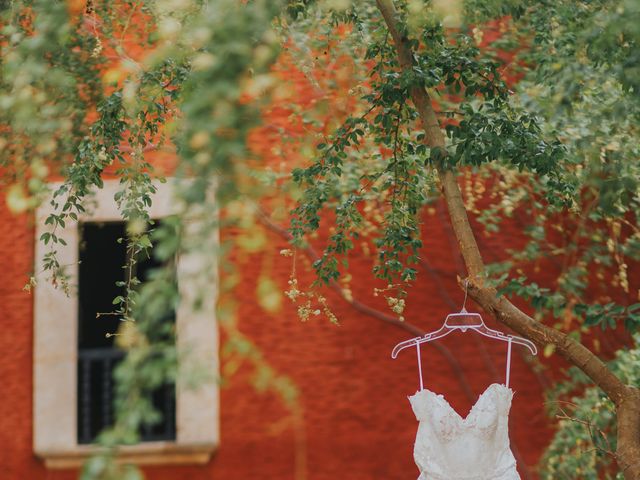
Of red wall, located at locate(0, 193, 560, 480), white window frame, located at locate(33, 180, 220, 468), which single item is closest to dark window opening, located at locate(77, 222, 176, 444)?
white window frame, located at locate(33, 180, 220, 468)

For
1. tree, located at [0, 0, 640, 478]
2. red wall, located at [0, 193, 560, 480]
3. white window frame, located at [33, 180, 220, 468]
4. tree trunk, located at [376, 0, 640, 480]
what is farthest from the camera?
red wall, located at [0, 193, 560, 480]

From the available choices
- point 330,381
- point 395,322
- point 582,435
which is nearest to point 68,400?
point 330,381

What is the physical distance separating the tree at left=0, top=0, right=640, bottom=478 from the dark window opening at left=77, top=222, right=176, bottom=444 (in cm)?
75

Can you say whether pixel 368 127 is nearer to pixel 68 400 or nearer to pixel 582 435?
pixel 582 435

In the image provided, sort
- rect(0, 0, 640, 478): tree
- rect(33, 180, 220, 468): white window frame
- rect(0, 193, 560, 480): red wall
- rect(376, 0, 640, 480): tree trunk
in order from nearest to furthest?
rect(0, 0, 640, 478): tree, rect(376, 0, 640, 480): tree trunk, rect(33, 180, 220, 468): white window frame, rect(0, 193, 560, 480): red wall

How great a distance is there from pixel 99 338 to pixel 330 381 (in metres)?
1.76

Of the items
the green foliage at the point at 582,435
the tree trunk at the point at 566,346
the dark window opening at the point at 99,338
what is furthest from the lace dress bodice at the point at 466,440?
the dark window opening at the point at 99,338

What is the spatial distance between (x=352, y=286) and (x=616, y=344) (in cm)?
168

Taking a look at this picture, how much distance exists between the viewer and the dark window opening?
634 cm

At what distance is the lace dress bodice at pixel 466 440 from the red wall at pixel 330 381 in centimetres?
205

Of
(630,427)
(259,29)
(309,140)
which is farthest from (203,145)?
(309,140)

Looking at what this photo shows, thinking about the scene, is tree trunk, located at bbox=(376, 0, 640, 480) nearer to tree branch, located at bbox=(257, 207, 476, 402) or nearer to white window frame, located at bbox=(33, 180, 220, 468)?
tree branch, located at bbox=(257, 207, 476, 402)

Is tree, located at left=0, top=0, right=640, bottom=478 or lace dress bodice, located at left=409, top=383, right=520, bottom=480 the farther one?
lace dress bodice, located at left=409, top=383, right=520, bottom=480

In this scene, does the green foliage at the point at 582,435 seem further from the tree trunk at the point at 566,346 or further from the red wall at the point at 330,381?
the tree trunk at the point at 566,346
